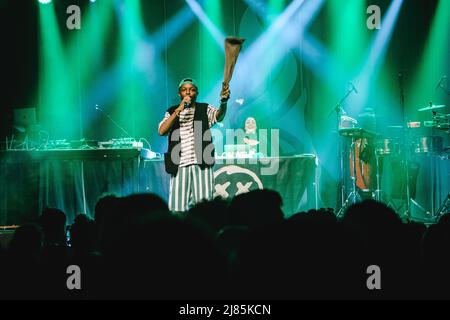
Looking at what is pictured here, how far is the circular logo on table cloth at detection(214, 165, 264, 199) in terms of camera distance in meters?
9.91

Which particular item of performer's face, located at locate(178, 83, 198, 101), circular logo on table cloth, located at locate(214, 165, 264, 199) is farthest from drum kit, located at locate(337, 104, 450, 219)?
performer's face, located at locate(178, 83, 198, 101)

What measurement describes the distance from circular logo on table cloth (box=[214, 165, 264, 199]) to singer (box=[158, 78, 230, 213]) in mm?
3172

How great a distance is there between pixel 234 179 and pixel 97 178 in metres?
2.60

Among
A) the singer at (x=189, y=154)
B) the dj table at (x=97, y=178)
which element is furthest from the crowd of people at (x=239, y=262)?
the dj table at (x=97, y=178)

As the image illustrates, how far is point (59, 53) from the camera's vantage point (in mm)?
12992

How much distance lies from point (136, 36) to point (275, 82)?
3725mm

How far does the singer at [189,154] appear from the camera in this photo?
21.8 feet

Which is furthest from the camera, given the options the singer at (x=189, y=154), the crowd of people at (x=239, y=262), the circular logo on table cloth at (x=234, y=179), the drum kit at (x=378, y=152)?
the drum kit at (x=378, y=152)

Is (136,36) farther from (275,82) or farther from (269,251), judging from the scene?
(269,251)

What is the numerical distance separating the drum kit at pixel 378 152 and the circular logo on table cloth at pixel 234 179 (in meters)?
2.17

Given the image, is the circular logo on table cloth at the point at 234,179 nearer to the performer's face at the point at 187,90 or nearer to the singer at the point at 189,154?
the singer at the point at 189,154

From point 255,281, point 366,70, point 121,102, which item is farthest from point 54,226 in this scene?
point 366,70

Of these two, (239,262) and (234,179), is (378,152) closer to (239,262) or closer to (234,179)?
(234,179)
